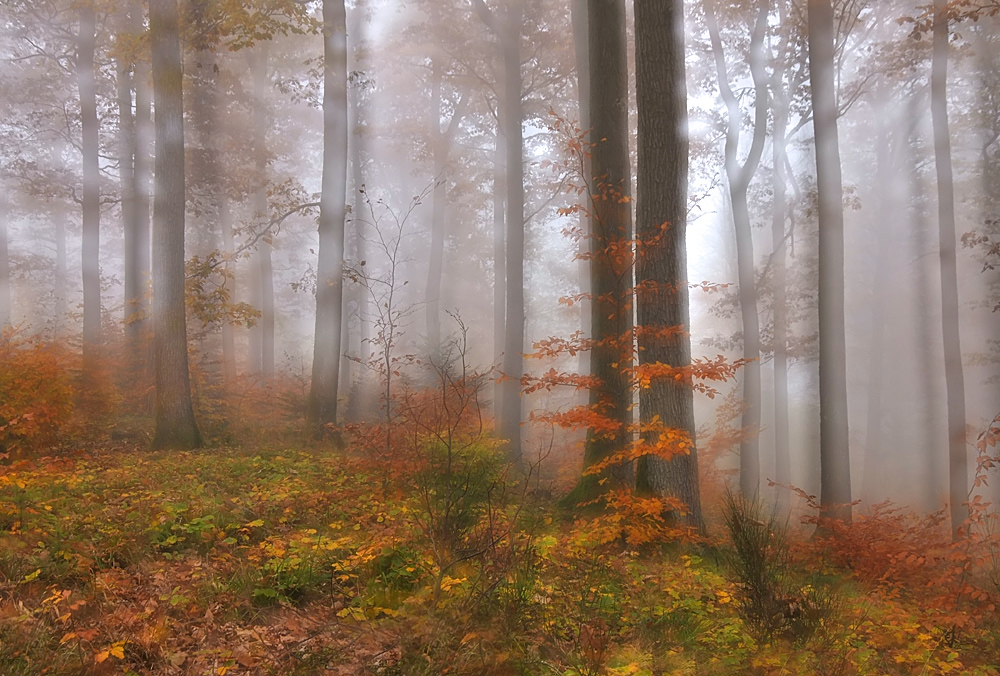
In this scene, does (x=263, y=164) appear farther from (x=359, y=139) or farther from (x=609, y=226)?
(x=609, y=226)

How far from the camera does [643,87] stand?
Answer: 6484mm

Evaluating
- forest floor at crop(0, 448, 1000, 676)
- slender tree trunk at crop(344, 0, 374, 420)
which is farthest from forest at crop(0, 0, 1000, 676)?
slender tree trunk at crop(344, 0, 374, 420)

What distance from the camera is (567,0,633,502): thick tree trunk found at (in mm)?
7031

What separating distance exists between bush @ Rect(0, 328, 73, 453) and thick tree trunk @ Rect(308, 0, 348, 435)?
3884 mm

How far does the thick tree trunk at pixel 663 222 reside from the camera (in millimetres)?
6352

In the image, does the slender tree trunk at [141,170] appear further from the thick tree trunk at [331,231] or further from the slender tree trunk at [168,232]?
the thick tree trunk at [331,231]

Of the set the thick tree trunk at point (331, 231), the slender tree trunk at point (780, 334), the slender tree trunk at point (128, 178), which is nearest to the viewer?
the thick tree trunk at point (331, 231)

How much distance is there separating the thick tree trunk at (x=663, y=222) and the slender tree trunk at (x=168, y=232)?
23.9 feet

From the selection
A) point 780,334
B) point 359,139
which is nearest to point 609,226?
point 780,334

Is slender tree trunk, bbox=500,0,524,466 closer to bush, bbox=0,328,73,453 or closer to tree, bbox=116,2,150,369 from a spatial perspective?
bush, bbox=0,328,73,453

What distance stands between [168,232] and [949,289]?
13703mm

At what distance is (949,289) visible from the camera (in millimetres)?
10430

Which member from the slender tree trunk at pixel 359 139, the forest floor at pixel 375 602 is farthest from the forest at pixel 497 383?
the slender tree trunk at pixel 359 139

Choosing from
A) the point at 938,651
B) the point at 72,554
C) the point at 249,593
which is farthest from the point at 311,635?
the point at 938,651
